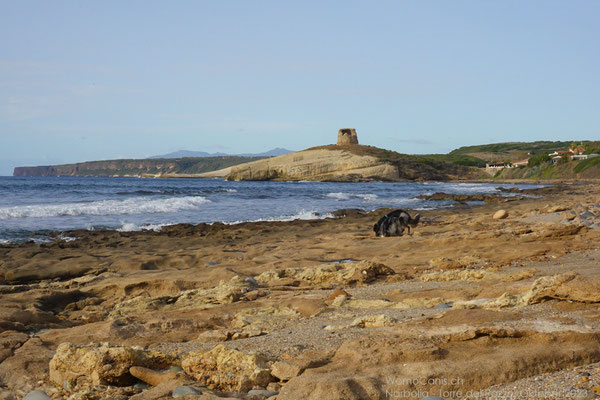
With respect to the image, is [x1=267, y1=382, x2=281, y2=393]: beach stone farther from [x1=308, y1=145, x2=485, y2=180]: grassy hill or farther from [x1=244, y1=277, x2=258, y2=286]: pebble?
[x1=308, y1=145, x2=485, y2=180]: grassy hill

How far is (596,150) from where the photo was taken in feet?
258

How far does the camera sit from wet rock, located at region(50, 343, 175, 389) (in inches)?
144

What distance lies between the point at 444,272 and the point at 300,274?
195cm

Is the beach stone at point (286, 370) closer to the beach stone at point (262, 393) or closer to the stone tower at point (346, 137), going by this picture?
the beach stone at point (262, 393)

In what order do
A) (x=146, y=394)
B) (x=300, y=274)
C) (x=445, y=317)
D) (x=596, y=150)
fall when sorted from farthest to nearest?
(x=596, y=150)
(x=300, y=274)
(x=445, y=317)
(x=146, y=394)

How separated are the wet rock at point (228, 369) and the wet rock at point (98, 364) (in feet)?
0.92

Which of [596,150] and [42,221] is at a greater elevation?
[596,150]

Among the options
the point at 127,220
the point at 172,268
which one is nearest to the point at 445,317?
the point at 172,268

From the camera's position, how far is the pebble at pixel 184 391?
3184 mm

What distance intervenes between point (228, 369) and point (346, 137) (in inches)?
4063

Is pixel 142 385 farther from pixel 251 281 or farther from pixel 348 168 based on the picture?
pixel 348 168

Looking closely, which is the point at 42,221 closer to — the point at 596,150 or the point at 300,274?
the point at 300,274

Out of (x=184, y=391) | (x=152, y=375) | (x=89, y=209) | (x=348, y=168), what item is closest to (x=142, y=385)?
(x=152, y=375)

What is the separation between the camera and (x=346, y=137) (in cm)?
10550
